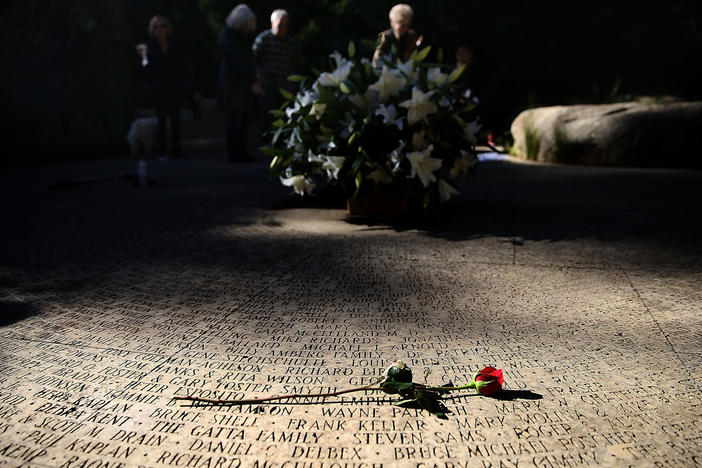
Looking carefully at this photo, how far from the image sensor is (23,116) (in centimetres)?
1059

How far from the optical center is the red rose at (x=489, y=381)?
1.71 meters

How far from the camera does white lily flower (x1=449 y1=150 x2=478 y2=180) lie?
13.0 ft

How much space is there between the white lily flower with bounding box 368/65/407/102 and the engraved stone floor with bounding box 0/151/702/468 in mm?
Result: 767

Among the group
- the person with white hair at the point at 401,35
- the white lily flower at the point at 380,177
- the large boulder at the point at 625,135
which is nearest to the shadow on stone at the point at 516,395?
the white lily flower at the point at 380,177

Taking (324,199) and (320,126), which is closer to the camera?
(320,126)

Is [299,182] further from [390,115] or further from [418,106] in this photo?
[418,106]

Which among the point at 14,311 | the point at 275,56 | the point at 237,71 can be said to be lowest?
the point at 14,311

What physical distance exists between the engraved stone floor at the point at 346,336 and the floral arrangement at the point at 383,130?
314 mm

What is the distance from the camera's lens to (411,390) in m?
1.72

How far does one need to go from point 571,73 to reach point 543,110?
546 cm

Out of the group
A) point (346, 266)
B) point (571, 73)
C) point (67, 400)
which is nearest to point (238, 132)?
point (346, 266)

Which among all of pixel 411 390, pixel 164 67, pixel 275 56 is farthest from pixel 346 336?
pixel 164 67

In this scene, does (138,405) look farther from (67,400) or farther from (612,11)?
(612,11)

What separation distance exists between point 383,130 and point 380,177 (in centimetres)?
27
